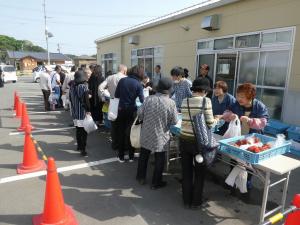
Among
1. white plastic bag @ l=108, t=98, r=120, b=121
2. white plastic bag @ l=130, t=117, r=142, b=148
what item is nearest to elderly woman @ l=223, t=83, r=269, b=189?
white plastic bag @ l=130, t=117, r=142, b=148

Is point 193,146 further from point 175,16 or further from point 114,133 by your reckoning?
point 175,16


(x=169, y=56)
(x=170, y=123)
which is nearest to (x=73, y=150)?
(x=170, y=123)

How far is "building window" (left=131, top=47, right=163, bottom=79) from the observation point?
12.7 metres

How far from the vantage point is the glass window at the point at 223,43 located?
8.15m

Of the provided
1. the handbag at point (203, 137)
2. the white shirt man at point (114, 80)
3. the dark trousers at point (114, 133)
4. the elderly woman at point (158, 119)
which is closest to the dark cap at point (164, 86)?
the elderly woman at point (158, 119)

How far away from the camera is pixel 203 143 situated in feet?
10.5

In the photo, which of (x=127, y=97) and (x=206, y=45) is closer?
(x=127, y=97)

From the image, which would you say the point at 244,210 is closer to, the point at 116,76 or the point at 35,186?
the point at 35,186

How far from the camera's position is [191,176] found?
361 centimetres

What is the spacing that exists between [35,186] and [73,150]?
1830 millimetres

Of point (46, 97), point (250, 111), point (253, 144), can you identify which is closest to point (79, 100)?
point (250, 111)

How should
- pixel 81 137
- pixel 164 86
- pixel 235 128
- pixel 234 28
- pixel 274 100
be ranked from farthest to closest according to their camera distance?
pixel 234 28 < pixel 274 100 < pixel 81 137 < pixel 164 86 < pixel 235 128

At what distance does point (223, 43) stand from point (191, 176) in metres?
6.03

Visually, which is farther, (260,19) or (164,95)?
(260,19)
